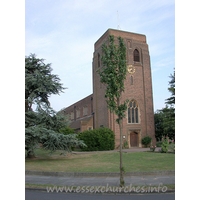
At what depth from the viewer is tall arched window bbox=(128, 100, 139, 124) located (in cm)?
3222

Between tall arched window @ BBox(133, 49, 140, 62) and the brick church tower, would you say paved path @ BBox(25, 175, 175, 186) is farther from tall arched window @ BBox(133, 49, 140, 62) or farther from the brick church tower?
tall arched window @ BBox(133, 49, 140, 62)

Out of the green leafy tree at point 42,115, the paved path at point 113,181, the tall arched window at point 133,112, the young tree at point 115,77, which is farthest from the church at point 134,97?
the young tree at point 115,77

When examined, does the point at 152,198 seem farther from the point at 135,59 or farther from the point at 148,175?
the point at 135,59

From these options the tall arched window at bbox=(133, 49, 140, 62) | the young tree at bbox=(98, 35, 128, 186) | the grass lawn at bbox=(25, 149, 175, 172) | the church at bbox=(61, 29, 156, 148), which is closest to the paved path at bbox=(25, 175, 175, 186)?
the grass lawn at bbox=(25, 149, 175, 172)

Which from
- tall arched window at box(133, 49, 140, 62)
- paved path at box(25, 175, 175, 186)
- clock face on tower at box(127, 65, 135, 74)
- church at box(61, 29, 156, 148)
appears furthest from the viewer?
tall arched window at box(133, 49, 140, 62)

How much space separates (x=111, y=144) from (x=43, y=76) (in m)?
16.1

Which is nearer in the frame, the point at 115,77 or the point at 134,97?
the point at 115,77

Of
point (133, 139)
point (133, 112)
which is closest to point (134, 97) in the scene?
point (133, 112)

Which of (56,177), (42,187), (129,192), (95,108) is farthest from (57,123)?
(95,108)

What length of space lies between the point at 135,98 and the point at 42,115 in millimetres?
19279

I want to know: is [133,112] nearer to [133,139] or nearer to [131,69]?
[133,139]

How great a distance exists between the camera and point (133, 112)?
32.6m

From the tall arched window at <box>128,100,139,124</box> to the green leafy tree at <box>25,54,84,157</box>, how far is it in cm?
1655

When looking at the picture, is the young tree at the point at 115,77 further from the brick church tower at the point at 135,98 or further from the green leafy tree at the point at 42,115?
the brick church tower at the point at 135,98
